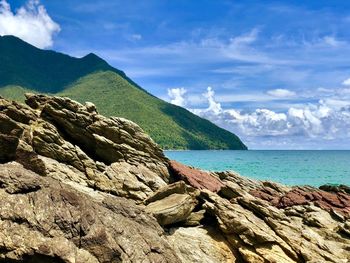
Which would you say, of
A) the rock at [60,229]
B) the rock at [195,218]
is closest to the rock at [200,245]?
the rock at [195,218]

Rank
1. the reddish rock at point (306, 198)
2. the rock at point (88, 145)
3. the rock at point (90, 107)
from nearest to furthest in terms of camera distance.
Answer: the rock at point (88, 145), the rock at point (90, 107), the reddish rock at point (306, 198)

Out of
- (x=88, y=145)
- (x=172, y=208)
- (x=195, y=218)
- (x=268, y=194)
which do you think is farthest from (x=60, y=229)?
(x=268, y=194)

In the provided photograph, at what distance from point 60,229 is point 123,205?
6.02m

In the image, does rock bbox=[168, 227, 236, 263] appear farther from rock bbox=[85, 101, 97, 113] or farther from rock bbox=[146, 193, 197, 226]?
rock bbox=[85, 101, 97, 113]

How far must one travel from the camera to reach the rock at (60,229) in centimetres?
1725

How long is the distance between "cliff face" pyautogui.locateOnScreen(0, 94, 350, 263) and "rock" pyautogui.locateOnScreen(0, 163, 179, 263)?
46 mm

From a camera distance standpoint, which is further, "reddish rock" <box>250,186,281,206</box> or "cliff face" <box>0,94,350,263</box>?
"reddish rock" <box>250,186,281,206</box>

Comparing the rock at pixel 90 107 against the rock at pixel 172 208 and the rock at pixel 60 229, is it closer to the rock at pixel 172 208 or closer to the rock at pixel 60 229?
the rock at pixel 172 208

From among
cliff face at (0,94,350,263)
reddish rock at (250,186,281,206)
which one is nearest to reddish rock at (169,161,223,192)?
cliff face at (0,94,350,263)

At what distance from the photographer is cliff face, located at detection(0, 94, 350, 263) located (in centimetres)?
1834

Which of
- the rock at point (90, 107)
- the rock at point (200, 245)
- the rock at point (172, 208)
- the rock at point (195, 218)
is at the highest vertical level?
the rock at point (90, 107)

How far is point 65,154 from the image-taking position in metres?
34.8

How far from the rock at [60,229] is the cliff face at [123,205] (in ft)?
0.15

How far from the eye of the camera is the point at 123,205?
23.9m
